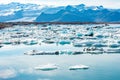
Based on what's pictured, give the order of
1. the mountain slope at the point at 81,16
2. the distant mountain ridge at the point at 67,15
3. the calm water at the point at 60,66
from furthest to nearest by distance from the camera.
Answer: the distant mountain ridge at the point at 67,15 → the mountain slope at the point at 81,16 → the calm water at the point at 60,66

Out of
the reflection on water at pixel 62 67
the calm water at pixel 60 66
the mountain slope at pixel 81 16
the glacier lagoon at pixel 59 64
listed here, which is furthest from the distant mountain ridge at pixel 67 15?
the reflection on water at pixel 62 67

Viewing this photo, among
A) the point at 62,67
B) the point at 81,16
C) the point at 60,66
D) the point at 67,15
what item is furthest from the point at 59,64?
the point at 81,16

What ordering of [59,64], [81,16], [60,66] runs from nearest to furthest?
[60,66] → [59,64] → [81,16]

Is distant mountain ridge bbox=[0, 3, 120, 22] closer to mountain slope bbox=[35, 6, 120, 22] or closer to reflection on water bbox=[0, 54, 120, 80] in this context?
mountain slope bbox=[35, 6, 120, 22]

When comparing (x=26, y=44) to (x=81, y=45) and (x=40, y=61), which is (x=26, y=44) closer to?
(x=81, y=45)

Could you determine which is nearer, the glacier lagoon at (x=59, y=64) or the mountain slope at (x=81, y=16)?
the glacier lagoon at (x=59, y=64)

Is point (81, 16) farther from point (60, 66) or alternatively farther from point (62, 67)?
point (62, 67)

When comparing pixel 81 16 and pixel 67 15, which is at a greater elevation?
pixel 67 15

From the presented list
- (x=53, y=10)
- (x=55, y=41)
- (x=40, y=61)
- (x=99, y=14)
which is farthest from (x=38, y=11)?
(x=40, y=61)

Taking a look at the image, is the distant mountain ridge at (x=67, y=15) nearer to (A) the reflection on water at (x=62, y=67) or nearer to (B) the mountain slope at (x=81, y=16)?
(B) the mountain slope at (x=81, y=16)
